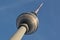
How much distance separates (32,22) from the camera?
2470 inches

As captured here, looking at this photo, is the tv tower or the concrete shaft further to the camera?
the tv tower

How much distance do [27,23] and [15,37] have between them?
11460 mm

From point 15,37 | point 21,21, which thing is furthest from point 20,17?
point 15,37

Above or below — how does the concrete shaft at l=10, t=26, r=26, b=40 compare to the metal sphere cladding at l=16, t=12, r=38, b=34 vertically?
below

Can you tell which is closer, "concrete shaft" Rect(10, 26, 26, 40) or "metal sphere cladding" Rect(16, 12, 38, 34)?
"concrete shaft" Rect(10, 26, 26, 40)

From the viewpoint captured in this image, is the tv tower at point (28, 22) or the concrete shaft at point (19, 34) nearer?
the concrete shaft at point (19, 34)

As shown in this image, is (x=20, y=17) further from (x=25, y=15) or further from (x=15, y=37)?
(x=15, y=37)

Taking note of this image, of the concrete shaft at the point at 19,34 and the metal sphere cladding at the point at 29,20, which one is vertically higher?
the metal sphere cladding at the point at 29,20

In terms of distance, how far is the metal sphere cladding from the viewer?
62250 mm

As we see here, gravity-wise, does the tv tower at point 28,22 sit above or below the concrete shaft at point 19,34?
above

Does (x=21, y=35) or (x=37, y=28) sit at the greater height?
(x=37, y=28)

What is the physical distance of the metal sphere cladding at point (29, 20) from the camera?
204ft

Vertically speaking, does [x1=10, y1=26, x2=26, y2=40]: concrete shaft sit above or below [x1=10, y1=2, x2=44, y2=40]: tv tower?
below

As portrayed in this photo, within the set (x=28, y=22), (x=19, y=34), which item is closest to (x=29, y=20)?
(x=28, y=22)
